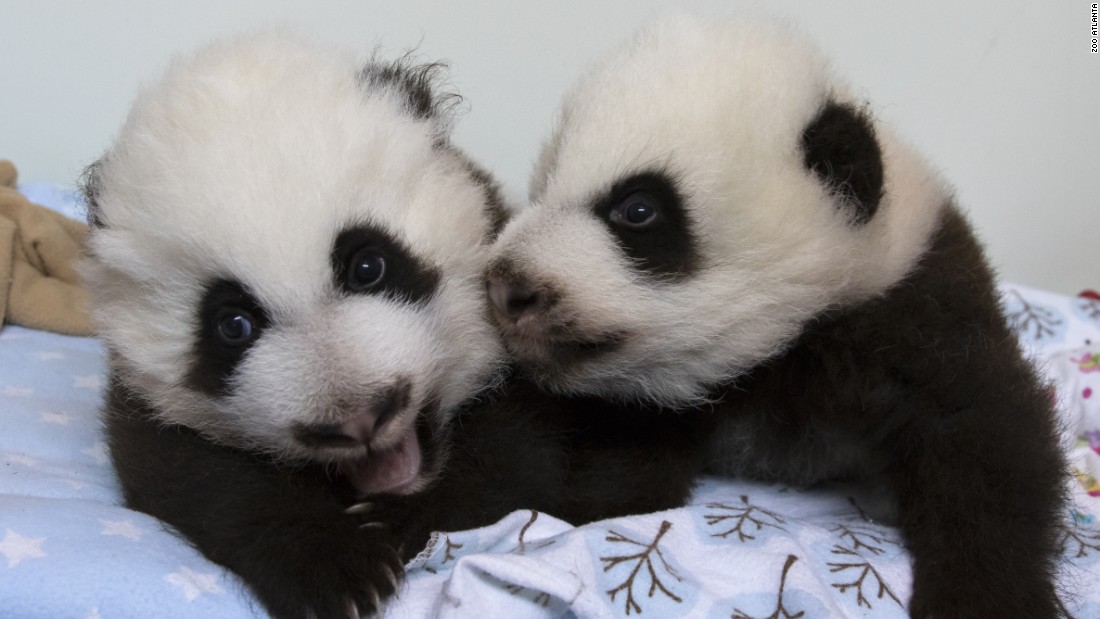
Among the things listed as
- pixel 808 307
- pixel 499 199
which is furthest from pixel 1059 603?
pixel 499 199

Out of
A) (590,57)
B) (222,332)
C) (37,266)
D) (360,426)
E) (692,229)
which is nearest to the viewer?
(360,426)

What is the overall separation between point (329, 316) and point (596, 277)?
20.3 inches

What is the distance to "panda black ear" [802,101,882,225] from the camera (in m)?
1.94

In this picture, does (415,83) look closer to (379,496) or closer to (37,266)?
(379,496)

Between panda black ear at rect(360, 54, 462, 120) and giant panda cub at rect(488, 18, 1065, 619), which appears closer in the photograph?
giant panda cub at rect(488, 18, 1065, 619)

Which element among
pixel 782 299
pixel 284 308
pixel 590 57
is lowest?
pixel 284 308

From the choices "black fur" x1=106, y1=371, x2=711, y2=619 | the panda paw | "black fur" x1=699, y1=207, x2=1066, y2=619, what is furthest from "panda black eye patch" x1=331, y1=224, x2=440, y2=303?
"black fur" x1=699, y1=207, x2=1066, y2=619

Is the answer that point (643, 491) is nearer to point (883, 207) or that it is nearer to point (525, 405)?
point (525, 405)

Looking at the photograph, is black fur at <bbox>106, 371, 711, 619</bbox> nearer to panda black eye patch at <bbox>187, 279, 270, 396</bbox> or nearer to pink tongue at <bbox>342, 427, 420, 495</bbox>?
pink tongue at <bbox>342, 427, 420, 495</bbox>

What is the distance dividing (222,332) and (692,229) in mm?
939

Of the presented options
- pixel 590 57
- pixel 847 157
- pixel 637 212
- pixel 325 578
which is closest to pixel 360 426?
pixel 325 578

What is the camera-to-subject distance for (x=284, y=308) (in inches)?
67.4

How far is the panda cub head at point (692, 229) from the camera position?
6.18ft

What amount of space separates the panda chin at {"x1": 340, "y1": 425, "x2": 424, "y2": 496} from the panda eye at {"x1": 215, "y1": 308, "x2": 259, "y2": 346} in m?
0.35
